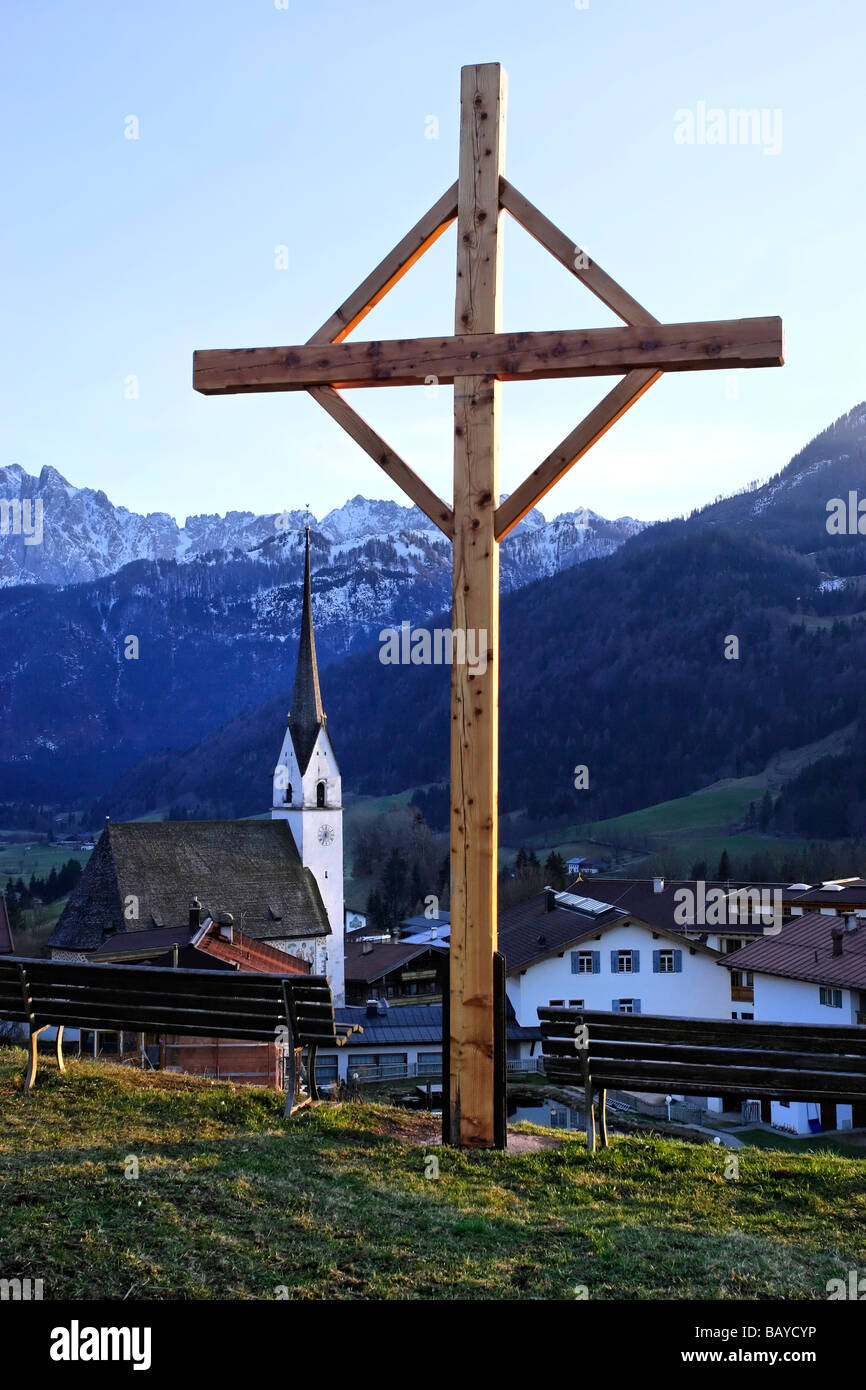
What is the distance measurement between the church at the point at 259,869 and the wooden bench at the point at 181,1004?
4191 centimetres

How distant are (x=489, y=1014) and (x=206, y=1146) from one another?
173 centimetres

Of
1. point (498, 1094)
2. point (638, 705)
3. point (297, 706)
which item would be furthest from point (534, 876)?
point (498, 1094)

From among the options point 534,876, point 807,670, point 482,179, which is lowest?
point 534,876

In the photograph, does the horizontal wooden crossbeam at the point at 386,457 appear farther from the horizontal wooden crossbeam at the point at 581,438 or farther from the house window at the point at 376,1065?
the house window at the point at 376,1065

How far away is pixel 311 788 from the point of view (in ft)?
214

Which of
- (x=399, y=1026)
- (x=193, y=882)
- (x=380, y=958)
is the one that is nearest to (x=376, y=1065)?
(x=399, y=1026)

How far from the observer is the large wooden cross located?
7461 mm

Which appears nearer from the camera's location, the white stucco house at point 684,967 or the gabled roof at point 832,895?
the white stucco house at point 684,967

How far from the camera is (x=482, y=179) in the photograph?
772 cm

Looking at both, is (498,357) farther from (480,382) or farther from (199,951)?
(199,951)

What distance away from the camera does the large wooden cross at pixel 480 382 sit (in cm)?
746

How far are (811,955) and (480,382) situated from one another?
32.8 meters

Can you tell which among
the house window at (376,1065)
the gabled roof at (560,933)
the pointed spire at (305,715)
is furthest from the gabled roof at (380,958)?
the house window at (376,1065)
